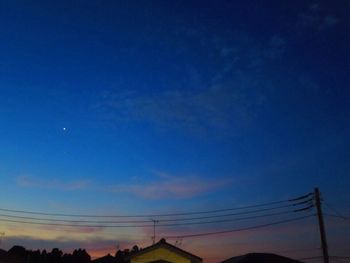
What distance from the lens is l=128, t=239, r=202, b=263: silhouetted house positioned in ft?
146

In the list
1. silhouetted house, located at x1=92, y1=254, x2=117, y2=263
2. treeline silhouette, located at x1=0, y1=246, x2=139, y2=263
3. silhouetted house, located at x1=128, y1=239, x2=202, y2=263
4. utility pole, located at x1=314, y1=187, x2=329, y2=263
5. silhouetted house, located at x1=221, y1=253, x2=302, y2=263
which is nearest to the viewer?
utility pole, located at x1=314, y1=187, x2=329, y2=263

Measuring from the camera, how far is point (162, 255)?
44594 mm

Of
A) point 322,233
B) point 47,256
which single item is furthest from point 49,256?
point 322,233

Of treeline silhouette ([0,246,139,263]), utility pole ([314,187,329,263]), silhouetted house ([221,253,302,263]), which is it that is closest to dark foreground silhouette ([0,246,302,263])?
treeline silhouette ([0,246,139,263])

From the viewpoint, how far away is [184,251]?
44.9 m

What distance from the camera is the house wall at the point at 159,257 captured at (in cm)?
4447

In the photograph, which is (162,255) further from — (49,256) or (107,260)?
(49,256)

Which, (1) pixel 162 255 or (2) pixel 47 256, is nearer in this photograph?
(1) pixel 162 255

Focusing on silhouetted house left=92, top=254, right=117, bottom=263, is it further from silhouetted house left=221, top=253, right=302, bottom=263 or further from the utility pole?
the utility pole

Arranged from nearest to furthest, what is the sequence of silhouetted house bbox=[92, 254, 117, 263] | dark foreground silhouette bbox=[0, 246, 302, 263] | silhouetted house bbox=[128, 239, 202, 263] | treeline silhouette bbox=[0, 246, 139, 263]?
silhouetted house bbox=[128, 239, 202, 263], silhouetted house bbox=[92, 254, 117, 263], dark foreground silhouette bbox=[0, 246, 302, 263], treeline silhouette bbox=[0, 246, 139, 263]

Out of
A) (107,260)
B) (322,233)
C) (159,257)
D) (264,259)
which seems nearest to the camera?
(322,233)

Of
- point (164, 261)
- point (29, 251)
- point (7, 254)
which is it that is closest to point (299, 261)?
point (164, 261)

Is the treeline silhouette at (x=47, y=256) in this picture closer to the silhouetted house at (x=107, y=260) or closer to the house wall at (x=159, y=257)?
the silhouetted house at (x=107, y=260)

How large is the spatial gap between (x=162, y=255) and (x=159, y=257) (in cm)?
34
